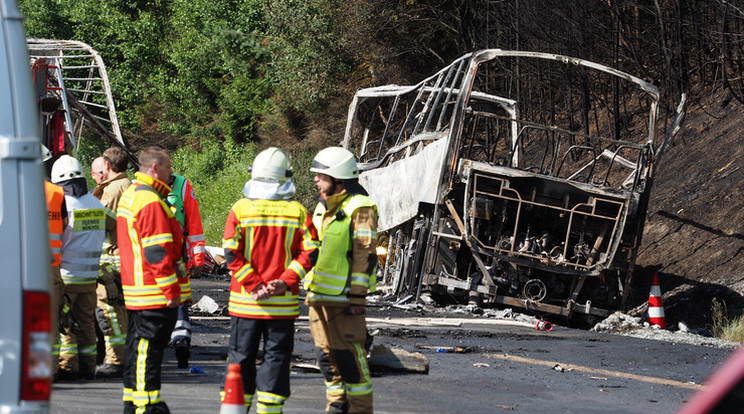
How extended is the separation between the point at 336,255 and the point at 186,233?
9.41ft

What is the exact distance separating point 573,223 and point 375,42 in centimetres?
1810

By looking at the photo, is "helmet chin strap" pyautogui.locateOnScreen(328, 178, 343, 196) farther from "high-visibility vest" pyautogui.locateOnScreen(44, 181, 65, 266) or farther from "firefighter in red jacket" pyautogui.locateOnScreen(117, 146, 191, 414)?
"high-visibility vest" pyautogui.locateOnScreen(44, 181, 65, 266)

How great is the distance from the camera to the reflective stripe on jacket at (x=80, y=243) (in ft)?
25.8

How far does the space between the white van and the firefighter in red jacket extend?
286cm

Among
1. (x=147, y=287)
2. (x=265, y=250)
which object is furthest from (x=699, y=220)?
(x=147, y=287)

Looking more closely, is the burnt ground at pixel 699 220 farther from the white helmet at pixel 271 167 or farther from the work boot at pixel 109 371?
the white helmet at pixel 271 167

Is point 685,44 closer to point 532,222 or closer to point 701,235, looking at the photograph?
point 701,235

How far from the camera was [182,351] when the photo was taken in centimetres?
855

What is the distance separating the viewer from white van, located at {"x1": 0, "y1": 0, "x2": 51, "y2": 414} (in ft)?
10.4

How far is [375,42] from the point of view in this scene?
31625 millimetres

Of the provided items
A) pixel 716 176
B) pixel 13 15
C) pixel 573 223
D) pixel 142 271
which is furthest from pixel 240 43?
pixel 13 15

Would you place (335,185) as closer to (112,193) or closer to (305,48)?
(112,193)

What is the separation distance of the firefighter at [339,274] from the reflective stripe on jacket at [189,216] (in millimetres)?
2618

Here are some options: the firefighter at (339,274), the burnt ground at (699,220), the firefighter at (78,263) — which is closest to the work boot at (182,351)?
the firefighter at (78,263)
